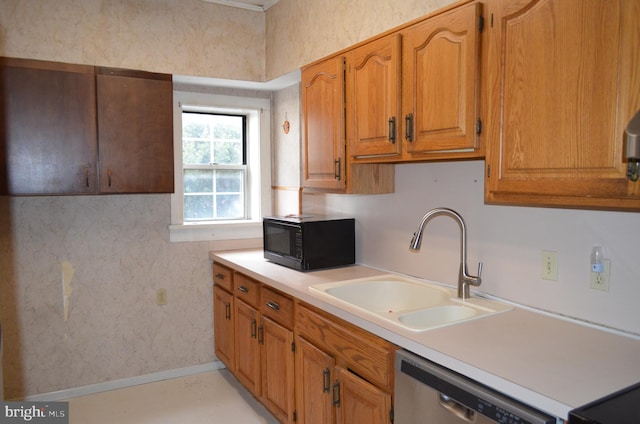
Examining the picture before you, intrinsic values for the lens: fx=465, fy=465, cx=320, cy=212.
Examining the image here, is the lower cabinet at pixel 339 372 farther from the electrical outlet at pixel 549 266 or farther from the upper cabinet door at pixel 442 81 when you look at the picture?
the upper cabinet door at pixel 442 81

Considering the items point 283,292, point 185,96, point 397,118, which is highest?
point 185,96

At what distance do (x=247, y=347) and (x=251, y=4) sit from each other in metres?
2.35

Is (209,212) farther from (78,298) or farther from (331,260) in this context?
(331,260)

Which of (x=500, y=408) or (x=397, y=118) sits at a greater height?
(x=397, y=118)

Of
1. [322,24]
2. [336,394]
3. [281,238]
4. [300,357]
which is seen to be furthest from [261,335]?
[322,24]

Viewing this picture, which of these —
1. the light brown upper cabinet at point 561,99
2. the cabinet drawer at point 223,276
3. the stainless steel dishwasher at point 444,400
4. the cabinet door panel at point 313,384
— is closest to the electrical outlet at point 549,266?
the light brown upper cabinet at point 561,99

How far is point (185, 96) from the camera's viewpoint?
3395 mm

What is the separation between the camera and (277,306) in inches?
97.0

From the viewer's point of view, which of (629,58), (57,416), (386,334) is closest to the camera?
(629,58)

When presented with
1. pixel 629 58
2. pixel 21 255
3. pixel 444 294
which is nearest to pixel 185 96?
pixel 21 255

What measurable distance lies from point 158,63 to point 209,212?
3.74ft

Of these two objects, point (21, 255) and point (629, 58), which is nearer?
point (629, 58)

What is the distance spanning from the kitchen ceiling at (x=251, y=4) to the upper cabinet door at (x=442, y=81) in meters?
1.67

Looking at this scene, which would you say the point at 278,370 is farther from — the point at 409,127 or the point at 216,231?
the point at 409,127
